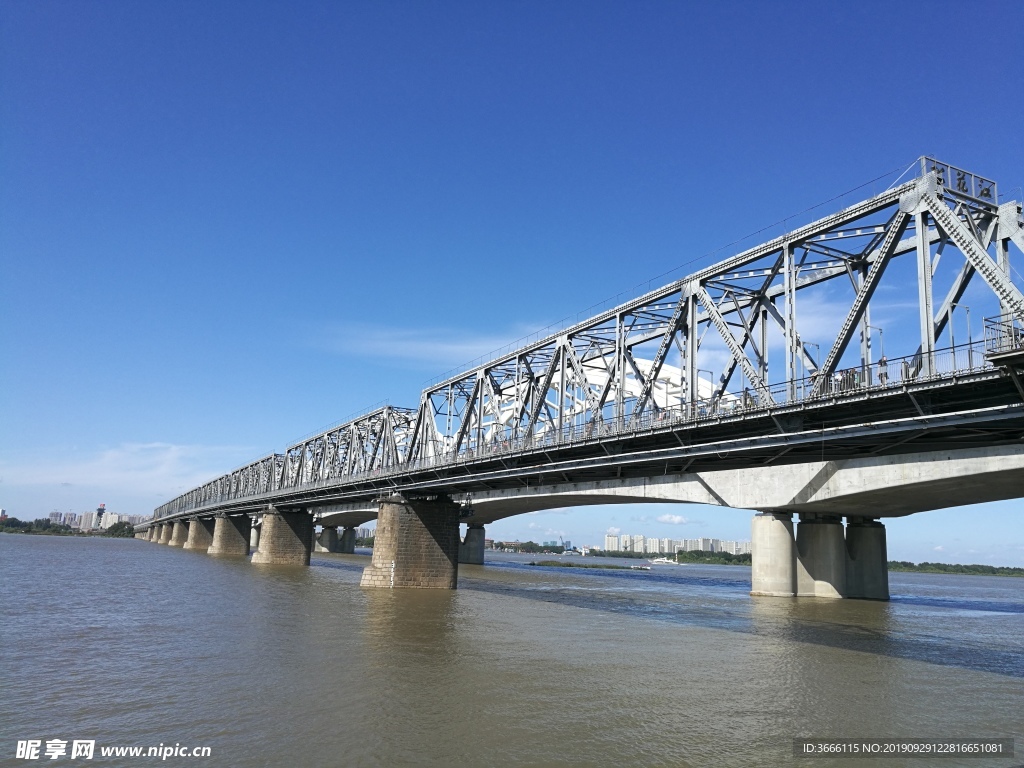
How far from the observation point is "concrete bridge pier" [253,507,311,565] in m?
86.6

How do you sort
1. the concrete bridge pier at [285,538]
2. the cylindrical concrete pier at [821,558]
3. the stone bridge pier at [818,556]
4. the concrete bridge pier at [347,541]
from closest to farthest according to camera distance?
the stone bridge pier at [818,556] → the cylindrical concrete pier at [821,558] → the concrete bridge pier at [285,538] → the concrete bridge pier at [347,541]

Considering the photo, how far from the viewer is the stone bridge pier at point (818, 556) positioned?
52.1 meters

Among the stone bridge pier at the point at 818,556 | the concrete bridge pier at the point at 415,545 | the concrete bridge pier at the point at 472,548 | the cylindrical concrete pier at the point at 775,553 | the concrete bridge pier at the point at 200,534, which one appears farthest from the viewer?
the concrete bridge pier at the point at 200,534

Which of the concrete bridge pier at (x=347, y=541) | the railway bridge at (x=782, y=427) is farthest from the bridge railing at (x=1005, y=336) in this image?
the concrete bridge pier at (x=347, y=541)

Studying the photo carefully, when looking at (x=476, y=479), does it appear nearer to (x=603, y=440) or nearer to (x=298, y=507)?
(x=603, y=440)

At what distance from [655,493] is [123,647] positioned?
2261cm

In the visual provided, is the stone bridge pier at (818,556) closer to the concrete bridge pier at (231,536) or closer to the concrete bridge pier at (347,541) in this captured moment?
the concrete bridge pier at (231,536)

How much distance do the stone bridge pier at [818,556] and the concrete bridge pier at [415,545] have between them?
2282 centimetres

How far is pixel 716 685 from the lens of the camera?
2103 centimetres

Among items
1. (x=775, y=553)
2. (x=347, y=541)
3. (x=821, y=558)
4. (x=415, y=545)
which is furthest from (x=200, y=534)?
(x=821, y=558)

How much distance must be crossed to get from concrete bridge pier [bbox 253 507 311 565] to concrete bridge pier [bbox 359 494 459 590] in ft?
128

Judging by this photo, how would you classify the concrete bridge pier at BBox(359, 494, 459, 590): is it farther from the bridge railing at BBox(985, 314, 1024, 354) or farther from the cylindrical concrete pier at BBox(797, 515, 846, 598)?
the bridge railing at BBox(985, 314, 1024, 354)

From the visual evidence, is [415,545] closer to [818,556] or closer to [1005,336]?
[818,556]

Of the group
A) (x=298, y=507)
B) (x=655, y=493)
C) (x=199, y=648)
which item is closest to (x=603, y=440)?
(x=655, y=493)
